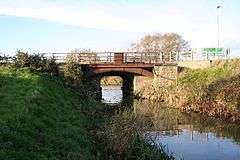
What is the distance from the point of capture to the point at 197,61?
185ft

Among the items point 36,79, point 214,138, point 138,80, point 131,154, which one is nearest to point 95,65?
point 138,80

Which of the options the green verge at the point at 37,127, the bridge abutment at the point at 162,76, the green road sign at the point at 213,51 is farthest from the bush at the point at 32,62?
the green road sign at the point at 213,51

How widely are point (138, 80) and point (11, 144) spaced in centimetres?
4657

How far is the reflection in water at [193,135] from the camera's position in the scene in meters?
24.0

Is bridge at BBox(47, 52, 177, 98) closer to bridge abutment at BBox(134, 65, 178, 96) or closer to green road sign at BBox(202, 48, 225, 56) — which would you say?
bridge abutment at BBox(134, 65, 178, 96)

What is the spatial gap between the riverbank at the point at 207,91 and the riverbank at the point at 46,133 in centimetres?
1220

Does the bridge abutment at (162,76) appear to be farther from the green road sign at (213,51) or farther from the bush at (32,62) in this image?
the bush at (32,62)

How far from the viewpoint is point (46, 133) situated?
689 inches

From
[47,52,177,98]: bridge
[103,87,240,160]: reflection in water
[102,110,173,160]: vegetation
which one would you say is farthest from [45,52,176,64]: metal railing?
[102,110,173,160]: vegetation

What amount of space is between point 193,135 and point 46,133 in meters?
14.3

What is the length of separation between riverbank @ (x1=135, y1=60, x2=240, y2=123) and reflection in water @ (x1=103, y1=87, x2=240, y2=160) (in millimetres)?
1394

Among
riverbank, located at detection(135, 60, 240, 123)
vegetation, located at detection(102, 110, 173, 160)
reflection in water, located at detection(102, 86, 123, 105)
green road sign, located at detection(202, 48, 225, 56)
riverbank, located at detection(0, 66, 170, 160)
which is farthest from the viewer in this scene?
green road sign, located at detection(202, 48, 225, 56)

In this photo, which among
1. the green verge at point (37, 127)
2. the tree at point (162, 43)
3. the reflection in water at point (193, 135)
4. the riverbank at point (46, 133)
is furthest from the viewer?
the tree at point (162, 43)

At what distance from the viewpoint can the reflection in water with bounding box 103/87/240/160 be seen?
2398 cm
